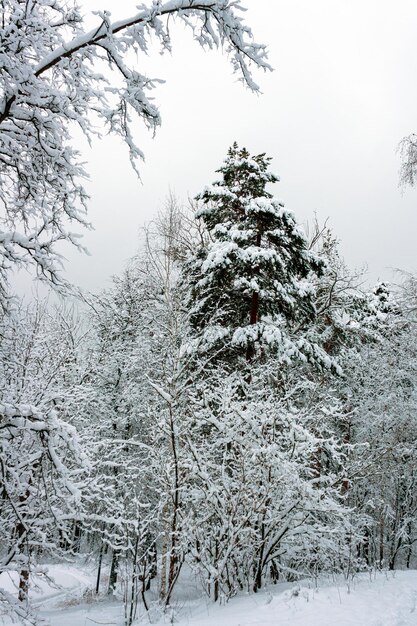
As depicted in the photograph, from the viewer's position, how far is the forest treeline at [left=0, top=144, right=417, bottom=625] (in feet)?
24.6

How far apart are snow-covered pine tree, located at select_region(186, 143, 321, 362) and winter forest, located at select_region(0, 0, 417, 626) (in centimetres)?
6

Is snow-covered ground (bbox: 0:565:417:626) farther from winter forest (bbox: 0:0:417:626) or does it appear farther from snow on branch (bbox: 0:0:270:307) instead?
snow on branch (bbox: 0:0:270:307)

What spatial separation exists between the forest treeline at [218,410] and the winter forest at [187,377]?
2.9 inches

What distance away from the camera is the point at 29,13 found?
390 centimetres

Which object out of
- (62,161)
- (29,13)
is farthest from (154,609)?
(29,13)

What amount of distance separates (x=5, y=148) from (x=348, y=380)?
16066mm

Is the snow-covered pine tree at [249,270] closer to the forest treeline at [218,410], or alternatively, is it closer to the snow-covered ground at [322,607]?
the forest treeline at [218,410]

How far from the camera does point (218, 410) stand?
988 centimetres

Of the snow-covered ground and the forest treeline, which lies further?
the forest treeline

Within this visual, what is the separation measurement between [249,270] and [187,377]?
354cm

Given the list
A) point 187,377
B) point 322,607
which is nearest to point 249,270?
point 187,377

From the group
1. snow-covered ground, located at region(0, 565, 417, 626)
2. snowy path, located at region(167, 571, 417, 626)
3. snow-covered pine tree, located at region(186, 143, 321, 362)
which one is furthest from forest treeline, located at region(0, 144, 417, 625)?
snowy path, located at region(167, 571, 417, 626)

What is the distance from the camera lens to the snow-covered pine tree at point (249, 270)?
1208 centimetres

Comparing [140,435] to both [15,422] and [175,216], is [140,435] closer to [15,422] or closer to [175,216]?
[175,216]
